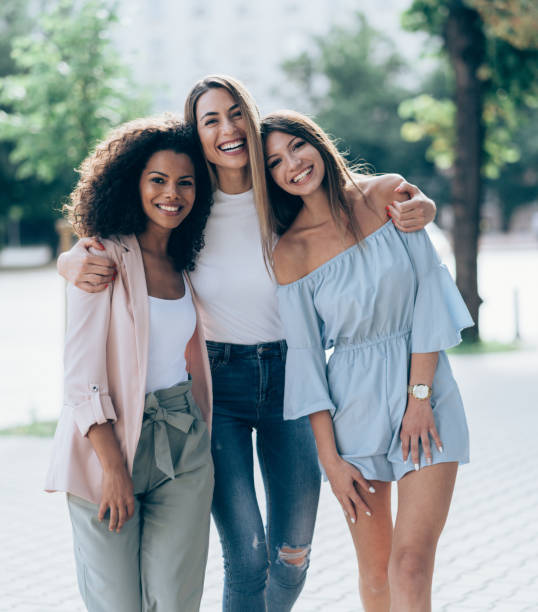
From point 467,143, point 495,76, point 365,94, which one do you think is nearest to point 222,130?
point 495,76

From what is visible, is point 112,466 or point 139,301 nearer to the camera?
point 112,466

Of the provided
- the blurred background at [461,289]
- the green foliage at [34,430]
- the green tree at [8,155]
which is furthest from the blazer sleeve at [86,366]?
the green tree at [8,155]

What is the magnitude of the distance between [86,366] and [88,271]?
313mm

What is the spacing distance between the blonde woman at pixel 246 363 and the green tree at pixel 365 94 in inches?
1916

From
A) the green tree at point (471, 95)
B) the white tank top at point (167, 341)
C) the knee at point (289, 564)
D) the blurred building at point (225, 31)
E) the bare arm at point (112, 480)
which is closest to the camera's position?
the bare arm at point (112, 480)

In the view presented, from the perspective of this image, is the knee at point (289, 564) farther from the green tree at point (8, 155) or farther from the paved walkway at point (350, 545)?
the green tree at point (8, 155)

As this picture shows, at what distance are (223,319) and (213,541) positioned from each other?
107 inches

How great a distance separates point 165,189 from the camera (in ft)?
10.7

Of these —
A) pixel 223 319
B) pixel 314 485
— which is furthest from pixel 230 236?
pixel 314 485

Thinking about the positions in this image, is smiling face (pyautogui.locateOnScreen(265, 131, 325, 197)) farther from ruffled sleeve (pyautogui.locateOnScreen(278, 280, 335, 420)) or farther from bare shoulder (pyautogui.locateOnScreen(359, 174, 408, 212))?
ruffled sleeve (pyautogui.locateOnScreen(278, 280, 335, 420))

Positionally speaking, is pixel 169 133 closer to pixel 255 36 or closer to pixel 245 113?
pixel 245 113

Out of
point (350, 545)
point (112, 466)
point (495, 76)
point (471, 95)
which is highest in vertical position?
point (495, 76)

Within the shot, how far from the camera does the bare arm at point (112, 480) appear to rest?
2.89 m

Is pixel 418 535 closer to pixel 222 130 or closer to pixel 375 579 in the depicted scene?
pixel 375 579
